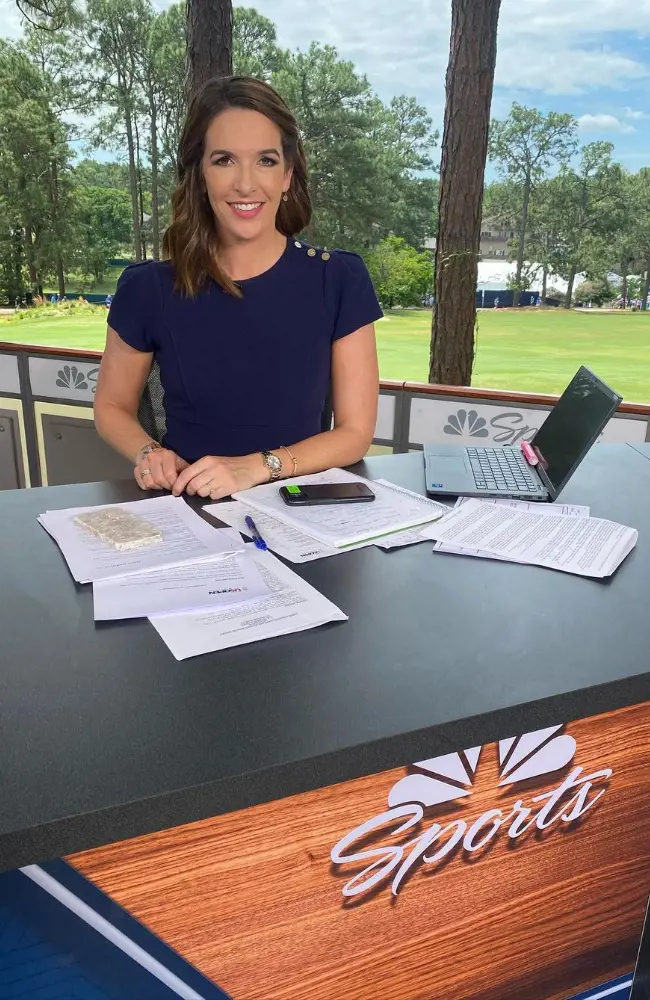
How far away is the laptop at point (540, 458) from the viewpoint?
1.39 metres

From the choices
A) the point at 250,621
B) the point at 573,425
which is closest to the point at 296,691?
the point at 250,621

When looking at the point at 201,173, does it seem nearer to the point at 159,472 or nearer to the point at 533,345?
the point at 159,472

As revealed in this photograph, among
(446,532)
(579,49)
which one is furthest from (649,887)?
(579,49)

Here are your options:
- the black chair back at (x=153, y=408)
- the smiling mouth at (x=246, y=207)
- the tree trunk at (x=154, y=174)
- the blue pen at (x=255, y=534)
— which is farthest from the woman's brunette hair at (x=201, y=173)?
the tree trunk at (x=154, y=174)

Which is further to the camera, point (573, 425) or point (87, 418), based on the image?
point (87, 418)

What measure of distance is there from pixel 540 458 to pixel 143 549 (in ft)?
2.86

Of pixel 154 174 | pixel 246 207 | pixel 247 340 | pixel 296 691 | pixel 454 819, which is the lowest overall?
pixel 454 819

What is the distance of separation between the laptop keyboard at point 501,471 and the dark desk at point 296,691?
0.33m

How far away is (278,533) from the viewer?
1.21 m

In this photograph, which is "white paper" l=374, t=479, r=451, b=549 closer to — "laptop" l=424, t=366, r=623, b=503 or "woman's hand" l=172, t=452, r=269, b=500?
"laptop" l=424, t=366, r=623, b=503

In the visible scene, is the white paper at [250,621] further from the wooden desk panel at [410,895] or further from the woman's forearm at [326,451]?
the woman's forearm at [326,451]

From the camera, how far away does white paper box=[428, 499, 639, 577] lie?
1.13m

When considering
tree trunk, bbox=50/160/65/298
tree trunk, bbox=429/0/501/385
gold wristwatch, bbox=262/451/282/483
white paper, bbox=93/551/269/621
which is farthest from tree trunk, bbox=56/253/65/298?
white paper, bbox=93/551/269/621

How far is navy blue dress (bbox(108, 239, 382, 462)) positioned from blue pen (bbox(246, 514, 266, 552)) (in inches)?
24.8
